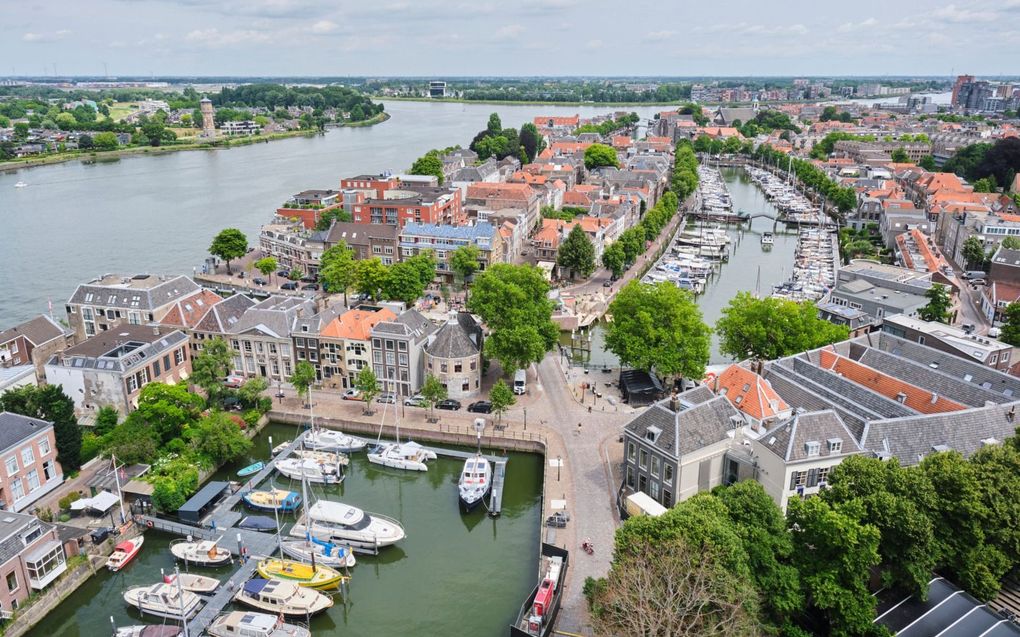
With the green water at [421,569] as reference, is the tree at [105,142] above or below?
above

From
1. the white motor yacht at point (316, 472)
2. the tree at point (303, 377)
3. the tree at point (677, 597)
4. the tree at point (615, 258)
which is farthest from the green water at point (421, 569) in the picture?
the tree at point (615, 258)

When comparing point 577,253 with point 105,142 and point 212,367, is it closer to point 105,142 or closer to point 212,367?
point 212,367

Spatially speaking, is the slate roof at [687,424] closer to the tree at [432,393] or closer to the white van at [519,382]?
the white van at [519,382]

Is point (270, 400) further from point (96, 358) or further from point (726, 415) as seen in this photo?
point (726, 415)

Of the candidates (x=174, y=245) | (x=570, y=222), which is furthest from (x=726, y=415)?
(x=174, y=245)

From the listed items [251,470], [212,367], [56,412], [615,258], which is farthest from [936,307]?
[56,412]

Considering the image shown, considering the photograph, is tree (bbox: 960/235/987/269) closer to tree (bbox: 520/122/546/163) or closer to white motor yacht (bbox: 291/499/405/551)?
white motor yacht (bbox: 291/499/405/551)
